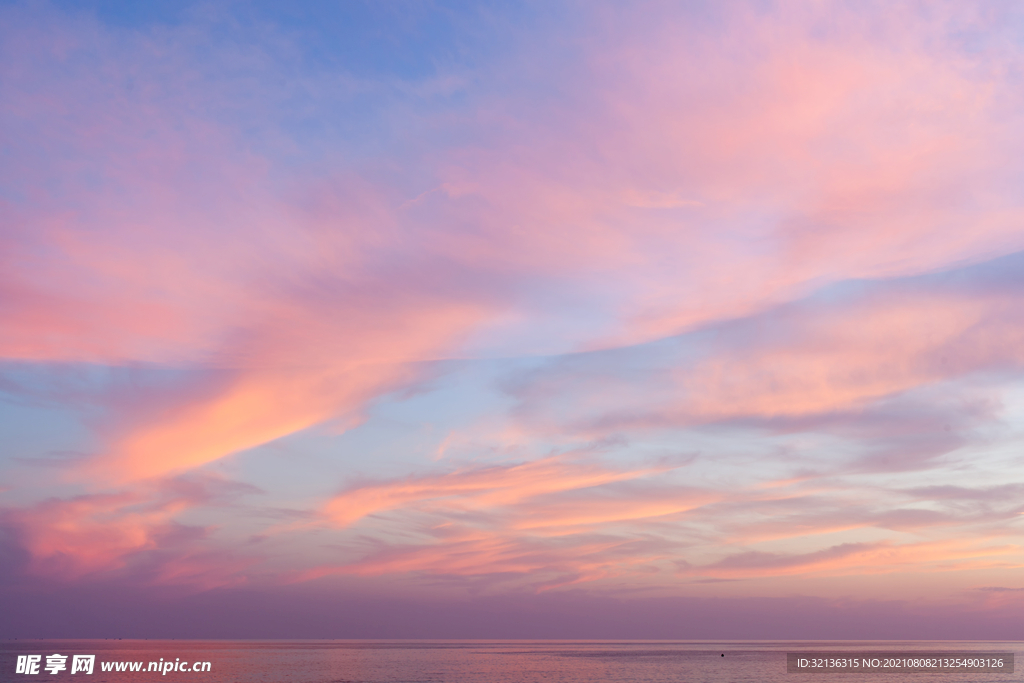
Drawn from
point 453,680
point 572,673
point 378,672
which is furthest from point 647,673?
point 378,672

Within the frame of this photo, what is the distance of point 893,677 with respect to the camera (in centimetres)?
19700

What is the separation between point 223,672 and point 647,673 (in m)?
117

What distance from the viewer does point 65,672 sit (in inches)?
7835

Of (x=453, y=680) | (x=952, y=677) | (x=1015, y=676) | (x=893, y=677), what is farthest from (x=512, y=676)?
(x=1015, y=676)

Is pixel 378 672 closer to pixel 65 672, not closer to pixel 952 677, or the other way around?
pixel 65 672

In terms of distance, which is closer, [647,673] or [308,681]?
[308,681]

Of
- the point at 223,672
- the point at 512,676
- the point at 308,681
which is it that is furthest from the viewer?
the point at 223,672

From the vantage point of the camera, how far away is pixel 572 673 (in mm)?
195250

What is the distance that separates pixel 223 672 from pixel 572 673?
96.3m

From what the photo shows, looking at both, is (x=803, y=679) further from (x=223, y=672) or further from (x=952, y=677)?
(x=223, y=672)

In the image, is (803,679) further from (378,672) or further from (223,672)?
(223,672)

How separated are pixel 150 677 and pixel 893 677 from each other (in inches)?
7730

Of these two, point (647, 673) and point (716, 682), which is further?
point (647, 673)

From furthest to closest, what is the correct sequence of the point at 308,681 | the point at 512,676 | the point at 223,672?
1. the point at 223,672
2. the point at 512,676
3. the point at 308,681
